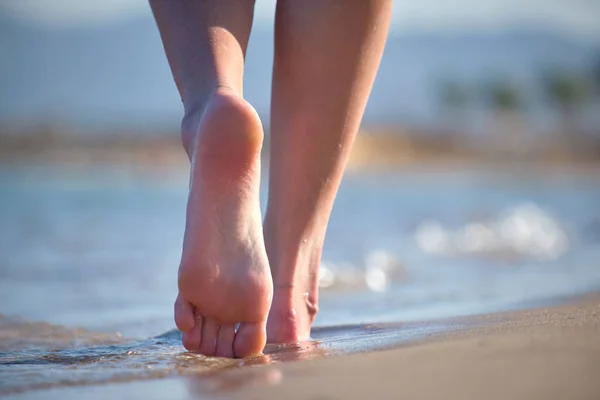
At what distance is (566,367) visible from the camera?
2.79 ft

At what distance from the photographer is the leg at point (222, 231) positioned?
1.10 meters

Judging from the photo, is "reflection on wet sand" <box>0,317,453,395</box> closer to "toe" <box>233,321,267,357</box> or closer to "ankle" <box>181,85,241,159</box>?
"toe" <box>233,321,267,357</box>

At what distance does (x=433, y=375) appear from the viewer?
86 cm

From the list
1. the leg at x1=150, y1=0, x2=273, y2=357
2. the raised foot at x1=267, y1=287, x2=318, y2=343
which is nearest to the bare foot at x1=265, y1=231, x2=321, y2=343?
the raised foot at x1=267, y1=287, x2=318, y2=343

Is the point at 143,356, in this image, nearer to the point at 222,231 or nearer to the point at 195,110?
the point at 222,231

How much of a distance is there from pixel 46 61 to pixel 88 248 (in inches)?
3262

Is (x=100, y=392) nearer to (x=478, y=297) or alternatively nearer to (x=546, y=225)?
(x=478, y=297)

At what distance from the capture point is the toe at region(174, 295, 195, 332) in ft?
3.64

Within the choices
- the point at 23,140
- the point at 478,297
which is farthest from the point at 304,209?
the point at 23,140

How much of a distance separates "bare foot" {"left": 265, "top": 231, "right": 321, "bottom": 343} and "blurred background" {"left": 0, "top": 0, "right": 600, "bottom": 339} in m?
0.38

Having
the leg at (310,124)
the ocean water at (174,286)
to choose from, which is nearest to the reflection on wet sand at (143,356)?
the ocean water at (174,286)

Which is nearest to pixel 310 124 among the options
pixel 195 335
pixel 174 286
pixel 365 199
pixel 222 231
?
pixel 222 231

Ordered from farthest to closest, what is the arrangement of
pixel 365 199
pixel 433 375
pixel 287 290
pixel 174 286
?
1. pixel 365 199
2. pixel 174 286
3. pixel 287 290
4. pixel 433 375

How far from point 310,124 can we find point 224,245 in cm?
29
